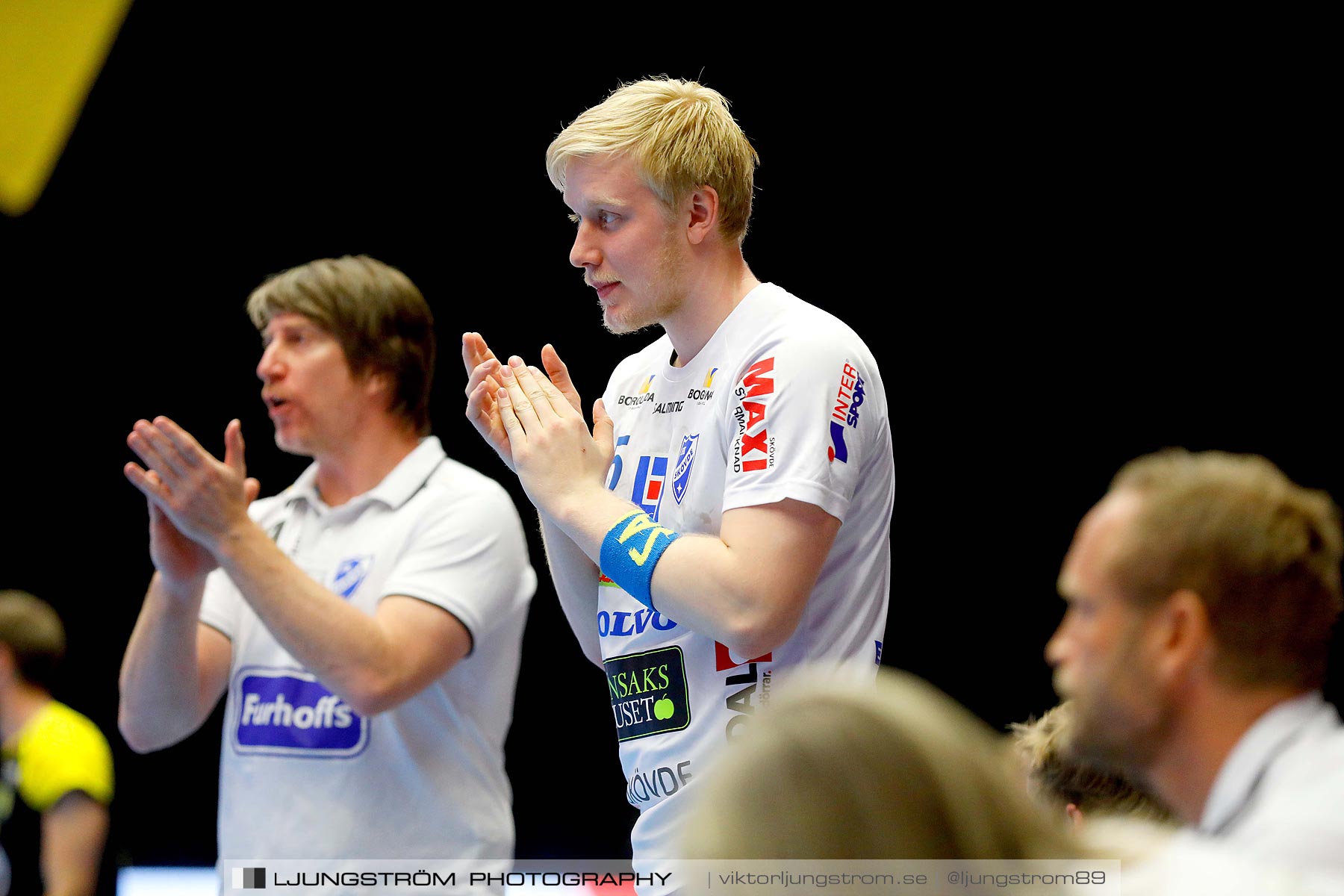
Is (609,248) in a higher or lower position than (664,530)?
higher

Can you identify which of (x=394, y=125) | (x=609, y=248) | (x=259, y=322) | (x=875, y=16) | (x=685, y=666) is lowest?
(x=685, y=666)

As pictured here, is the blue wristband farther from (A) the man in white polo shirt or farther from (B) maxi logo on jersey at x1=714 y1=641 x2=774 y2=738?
(A) the man in white polo shirt

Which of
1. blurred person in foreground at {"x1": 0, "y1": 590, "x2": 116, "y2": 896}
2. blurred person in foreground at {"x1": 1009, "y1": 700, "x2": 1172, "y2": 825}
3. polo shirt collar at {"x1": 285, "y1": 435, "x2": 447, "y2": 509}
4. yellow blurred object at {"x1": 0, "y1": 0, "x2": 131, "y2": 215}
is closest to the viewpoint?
blurred person in foreground at {"x1": 1009, "y1": 700, "x2": 1172, "y2": 825}

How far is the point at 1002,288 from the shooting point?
413 centimetres

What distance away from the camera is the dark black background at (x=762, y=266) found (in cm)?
387

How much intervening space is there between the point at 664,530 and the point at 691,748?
0.29m

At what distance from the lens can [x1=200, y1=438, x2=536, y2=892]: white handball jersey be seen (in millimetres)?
2209

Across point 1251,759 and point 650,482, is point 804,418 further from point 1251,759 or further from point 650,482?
point 1251,759

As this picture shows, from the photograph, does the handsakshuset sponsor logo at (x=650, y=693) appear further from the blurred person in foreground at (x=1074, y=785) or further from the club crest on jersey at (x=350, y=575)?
the club crest on jersey at (x=350, y=575)

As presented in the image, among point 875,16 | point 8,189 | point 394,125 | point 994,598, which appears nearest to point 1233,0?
point 875,16

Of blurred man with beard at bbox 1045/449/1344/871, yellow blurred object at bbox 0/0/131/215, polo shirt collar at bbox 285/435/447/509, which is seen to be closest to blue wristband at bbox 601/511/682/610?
blurred man with beard at bbox 1045/449/1344/871

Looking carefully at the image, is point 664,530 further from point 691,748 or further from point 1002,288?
point 1002,288

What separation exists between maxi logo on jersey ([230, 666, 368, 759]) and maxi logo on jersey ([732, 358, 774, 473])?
3.12 ft

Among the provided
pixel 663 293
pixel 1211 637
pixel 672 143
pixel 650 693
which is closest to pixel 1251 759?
pixel 1211 637
